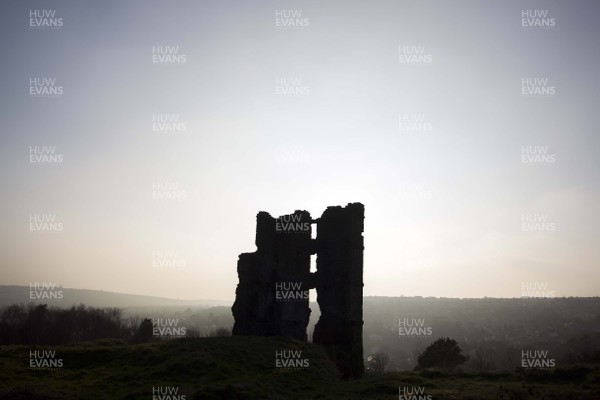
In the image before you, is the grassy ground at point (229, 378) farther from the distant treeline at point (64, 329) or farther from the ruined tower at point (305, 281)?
the distant treeline at point (64, 329)

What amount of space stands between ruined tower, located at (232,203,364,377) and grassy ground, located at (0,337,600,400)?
432 centimetres

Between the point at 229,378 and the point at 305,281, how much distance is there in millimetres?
12949

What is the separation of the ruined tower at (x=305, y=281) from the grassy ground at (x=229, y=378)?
432 centimetres

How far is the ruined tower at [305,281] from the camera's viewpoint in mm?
30000

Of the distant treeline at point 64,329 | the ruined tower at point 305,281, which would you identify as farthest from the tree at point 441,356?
the distant treeline at point 64,329

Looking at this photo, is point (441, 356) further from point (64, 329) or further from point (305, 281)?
point (64, 329)

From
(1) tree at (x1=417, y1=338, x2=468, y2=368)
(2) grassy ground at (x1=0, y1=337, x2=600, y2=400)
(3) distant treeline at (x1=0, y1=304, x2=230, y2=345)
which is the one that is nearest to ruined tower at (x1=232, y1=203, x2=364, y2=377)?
(2) grassy ground at (x1=0, y1=337, x2=600, y2=400)

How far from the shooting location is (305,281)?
1268 inches

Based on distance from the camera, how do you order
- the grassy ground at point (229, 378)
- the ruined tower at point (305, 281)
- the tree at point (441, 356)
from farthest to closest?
1. the tree at point (441, 356)
2. the ruined tower at point (305, 281)
3. the grassy ground at point (229, 378)

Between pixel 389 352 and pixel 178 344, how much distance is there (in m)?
91.8

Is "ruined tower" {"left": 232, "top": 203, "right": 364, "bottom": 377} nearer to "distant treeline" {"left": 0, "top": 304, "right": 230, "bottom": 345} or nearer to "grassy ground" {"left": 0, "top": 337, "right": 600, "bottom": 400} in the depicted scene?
"grassy ground" {"left": 0, "top": 337, "right": 600, "bottom": 400}

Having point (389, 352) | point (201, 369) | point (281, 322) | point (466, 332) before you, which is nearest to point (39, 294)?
point (281, 322)

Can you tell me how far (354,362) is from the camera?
2930 cm

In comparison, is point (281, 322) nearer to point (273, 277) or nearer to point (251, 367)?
point (273, 277)
